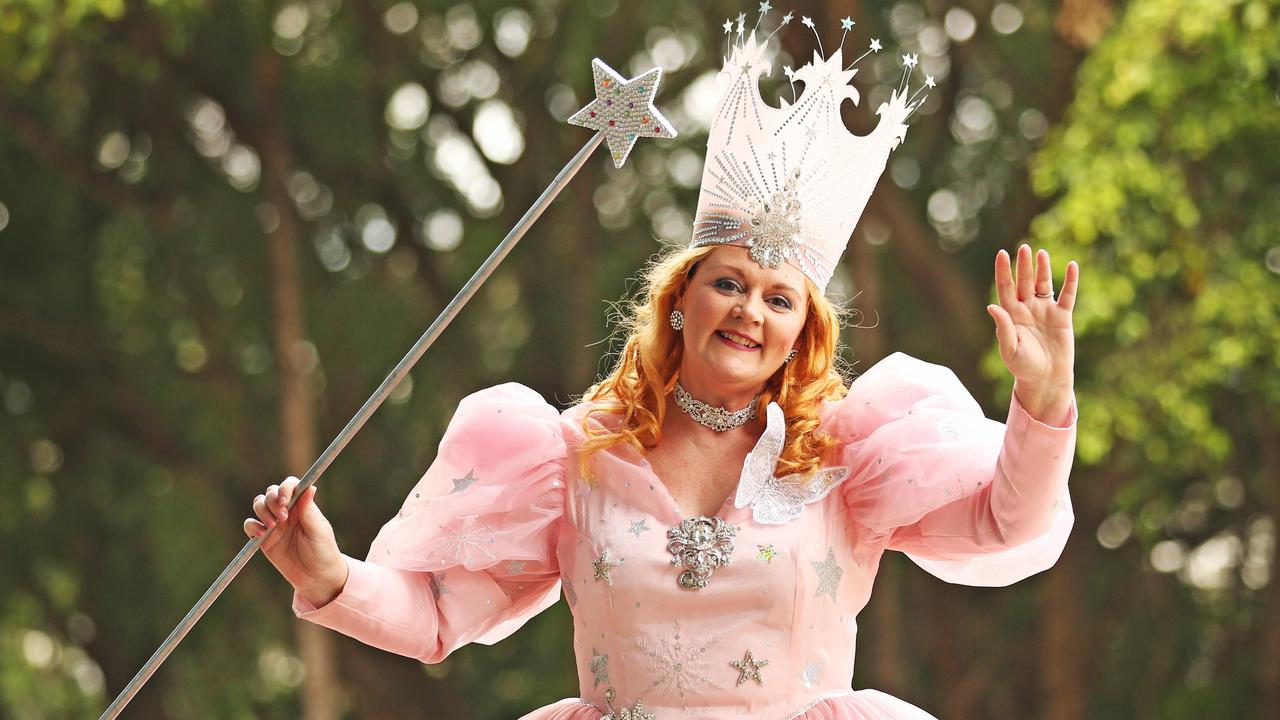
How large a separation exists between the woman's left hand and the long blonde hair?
0.44 meters

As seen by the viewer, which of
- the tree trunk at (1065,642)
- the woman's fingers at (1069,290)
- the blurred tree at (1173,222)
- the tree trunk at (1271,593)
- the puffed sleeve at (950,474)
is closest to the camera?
the woman's fingers at (1069,290)

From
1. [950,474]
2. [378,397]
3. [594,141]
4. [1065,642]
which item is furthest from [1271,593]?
[378,397]

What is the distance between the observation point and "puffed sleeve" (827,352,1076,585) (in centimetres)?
309

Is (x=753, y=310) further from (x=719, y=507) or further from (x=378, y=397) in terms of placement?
(x=378, y=397)

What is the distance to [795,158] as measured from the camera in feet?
11.2

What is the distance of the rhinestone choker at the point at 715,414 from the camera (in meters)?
3.41

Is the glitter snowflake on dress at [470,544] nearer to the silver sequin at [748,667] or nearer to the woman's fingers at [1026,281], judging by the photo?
the silver sequin at [748,667]

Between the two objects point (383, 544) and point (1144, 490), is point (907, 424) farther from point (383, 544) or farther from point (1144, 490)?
point (1144, 490)

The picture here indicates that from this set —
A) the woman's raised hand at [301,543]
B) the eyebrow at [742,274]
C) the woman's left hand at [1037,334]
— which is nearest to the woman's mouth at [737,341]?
the eyebrow at [742,274]

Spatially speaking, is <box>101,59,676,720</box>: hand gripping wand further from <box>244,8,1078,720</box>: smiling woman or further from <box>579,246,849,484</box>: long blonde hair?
<box>579,246,849,484</box>: long blonde hair

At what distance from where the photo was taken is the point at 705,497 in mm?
3357

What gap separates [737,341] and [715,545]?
0.37 meters

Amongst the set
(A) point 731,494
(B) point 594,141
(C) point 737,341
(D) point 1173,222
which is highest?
(B) point 594,141

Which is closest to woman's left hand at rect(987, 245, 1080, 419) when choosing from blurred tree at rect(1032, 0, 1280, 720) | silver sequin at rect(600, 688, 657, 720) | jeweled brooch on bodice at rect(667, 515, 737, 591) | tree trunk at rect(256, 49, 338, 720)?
jeweled brooch on bodice at rect(667, 515, 737, 591)
